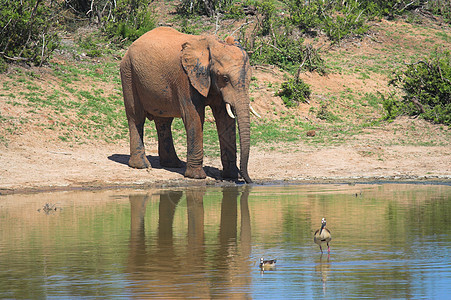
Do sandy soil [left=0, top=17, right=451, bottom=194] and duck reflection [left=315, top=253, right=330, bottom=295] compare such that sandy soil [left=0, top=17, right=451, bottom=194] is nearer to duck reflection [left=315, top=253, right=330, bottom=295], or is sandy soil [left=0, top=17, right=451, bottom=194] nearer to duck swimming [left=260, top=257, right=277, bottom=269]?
duck reflection [left=315, top=253, right=330, bottom=295]

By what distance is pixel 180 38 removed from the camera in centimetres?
1653

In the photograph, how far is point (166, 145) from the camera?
57.3 feet

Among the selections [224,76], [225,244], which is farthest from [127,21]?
[225,244]

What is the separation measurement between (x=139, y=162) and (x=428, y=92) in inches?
414

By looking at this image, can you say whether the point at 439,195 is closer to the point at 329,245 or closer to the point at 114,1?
the point at 329,245

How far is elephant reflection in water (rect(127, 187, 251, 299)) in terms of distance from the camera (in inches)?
288

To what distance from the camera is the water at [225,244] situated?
734cm

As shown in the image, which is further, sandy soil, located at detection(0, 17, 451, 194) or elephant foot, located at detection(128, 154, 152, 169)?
elephant foot, located at detection(128, 154, 152, 169)

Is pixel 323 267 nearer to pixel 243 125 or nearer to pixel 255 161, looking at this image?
pixel 243 125

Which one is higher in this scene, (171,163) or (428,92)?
(428,92)

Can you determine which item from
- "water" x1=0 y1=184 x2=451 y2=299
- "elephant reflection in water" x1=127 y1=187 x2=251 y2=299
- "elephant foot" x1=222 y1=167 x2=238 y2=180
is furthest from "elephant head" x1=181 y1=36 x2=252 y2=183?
"elephant reflection in water" x1=127 y1=187 x2=251 y2=299

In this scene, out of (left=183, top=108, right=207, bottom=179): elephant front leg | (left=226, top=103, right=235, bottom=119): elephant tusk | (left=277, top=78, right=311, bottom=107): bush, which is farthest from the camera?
(left=277, top=78, right=311, bottom=107): bush

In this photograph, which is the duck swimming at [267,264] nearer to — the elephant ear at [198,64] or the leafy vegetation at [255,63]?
the elephant ear at [198,64]

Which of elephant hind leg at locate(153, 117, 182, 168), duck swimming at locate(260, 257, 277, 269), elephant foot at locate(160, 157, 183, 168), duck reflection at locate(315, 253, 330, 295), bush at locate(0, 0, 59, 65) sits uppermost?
bush at locate(0, 0, 59, 65)
